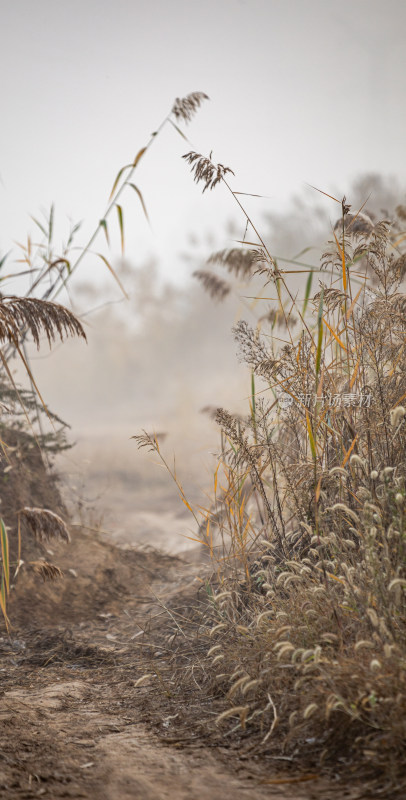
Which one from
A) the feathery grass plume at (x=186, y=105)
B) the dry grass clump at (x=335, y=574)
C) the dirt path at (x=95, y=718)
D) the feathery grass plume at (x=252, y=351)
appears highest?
the feathery grass plume at (x=186, y=105)

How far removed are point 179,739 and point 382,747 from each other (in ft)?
2.37

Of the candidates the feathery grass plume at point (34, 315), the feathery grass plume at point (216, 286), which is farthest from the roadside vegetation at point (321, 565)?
the feathery grass plume at point (216, 286)

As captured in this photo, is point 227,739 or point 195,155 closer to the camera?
point 227,739

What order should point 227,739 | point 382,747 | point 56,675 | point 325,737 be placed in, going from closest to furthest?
1. point 382,747
2. point 325,737
3. point 227,739
4. point 56,675

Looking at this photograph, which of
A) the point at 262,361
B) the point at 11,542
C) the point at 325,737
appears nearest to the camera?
the point at 325,737

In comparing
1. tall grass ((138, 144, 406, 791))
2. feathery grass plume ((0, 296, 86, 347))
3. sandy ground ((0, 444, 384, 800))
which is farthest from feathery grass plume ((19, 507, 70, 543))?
feathery grass plume ((0, 296, 86, 347))

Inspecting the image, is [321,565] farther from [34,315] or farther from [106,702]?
[34,315]

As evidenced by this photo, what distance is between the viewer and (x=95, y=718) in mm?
2469

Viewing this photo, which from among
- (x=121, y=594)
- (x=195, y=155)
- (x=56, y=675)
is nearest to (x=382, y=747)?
(x=56, y=675)

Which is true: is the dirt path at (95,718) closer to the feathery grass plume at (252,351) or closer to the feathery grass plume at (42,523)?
the feathery grass plume at (42,523)

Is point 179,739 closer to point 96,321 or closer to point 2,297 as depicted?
point 2,297

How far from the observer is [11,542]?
459cm

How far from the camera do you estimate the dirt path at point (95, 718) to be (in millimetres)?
1801

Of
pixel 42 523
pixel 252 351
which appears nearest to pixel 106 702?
pixel 42 523
